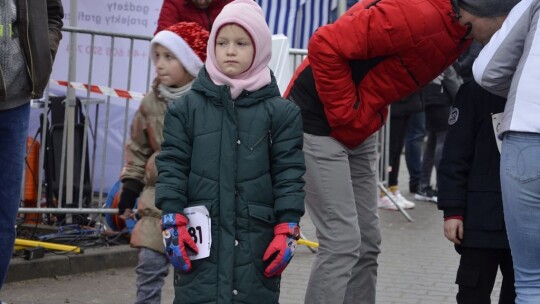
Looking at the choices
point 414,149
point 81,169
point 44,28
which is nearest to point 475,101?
point 44,28

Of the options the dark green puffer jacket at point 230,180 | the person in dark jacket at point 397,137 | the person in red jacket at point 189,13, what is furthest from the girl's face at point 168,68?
the person in dark jacket at point 397,137

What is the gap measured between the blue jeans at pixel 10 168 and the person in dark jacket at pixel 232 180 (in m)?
0.99

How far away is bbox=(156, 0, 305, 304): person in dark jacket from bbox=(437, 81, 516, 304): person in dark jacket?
71cm

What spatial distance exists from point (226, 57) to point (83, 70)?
5.10 metres

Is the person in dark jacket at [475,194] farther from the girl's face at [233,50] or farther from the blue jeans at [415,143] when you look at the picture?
the blue jeans at [415,143]

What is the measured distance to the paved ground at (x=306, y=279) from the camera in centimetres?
666

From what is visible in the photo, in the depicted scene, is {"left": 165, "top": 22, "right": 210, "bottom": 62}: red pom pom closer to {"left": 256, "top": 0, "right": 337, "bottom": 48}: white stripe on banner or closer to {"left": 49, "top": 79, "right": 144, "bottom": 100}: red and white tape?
{"left": 49, "top": 79, "right": 144, "bottom": 100}: red and white tape

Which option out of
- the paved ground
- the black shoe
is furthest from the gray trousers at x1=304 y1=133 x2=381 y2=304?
the black shoe

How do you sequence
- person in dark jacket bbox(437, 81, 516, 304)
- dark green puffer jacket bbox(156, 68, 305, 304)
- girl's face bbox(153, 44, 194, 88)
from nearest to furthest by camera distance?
1. dark green puffer jacket bbox(156, 68, 305, 304)
2. person in dark jacket bbox(437, 81, 516, 304)
3. girl's face bbox(153, 44, 194, 88)

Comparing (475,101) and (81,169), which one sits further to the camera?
(81,169)

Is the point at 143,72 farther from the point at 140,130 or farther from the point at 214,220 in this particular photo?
the point at 214,220

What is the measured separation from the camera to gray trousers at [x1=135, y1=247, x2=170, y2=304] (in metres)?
5.32

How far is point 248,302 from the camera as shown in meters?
4.47

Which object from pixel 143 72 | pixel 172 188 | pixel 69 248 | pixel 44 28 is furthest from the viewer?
pixel 143 72
